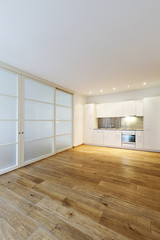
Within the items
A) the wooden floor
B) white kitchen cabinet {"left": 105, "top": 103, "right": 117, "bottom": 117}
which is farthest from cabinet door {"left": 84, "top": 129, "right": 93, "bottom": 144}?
the wooden floor

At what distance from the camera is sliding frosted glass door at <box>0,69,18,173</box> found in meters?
2.67

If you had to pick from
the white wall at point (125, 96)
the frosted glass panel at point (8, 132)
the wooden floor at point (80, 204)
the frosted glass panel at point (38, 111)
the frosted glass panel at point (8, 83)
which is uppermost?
the white wall at point (125, 96)

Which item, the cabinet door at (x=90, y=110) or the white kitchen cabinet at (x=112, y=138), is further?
the cabinet door at (x=90, y=110)

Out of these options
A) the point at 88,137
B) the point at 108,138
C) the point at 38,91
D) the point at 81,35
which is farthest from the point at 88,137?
the point at 81,35

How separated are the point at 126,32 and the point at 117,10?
0.45m

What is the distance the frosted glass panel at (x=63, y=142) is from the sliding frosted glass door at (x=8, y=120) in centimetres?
173

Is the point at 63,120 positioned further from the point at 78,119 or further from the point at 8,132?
the point at 8,132

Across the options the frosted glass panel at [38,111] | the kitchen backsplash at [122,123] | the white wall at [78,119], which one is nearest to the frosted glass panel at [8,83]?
the frosted glass panel at [38,111]

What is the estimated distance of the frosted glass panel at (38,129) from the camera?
127 inches

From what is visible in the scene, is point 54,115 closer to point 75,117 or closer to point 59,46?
point 75,117

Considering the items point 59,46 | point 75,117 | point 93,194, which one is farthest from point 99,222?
point 75,117

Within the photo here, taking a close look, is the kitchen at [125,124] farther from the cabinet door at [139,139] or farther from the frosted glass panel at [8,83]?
the frosted glass panel at [8,83]

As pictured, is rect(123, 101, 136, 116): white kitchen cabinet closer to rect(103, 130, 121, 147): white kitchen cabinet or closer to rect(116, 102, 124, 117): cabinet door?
rect(116, 102, 124, 117): cabinet door

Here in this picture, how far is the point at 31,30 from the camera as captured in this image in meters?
1.73
